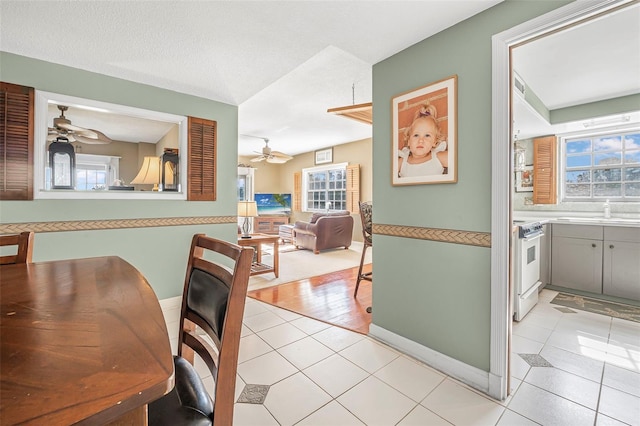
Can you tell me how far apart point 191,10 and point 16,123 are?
1768mm

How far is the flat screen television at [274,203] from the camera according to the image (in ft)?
30.1

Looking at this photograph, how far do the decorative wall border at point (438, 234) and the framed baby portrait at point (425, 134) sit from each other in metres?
0.34

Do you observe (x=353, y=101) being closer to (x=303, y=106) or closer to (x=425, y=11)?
(x=303, y=106)

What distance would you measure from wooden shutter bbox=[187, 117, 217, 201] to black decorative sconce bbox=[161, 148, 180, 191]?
0.18 metres

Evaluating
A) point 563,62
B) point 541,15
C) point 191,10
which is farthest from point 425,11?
point 563,62

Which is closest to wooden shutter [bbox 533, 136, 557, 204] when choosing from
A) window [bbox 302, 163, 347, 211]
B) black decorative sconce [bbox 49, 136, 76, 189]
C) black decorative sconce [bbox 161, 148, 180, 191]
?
window [bbox 302, 163, 347, 211]

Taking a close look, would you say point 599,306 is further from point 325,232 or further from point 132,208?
point 132,208

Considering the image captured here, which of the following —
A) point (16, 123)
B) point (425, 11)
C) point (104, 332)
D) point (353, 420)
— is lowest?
point (353, 420)

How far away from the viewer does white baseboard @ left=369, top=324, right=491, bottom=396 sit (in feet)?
5.43

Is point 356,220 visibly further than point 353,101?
Yes

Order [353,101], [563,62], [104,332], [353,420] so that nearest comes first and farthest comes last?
[104,332] → [353,420] → [563,62] → [353,101]

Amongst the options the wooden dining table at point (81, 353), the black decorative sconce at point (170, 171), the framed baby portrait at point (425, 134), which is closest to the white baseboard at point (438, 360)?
the framed baby portrait at point (425, 134)

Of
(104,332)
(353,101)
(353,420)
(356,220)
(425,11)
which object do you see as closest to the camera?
(104,332)

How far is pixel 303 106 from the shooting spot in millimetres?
4305
